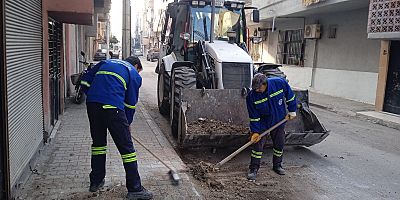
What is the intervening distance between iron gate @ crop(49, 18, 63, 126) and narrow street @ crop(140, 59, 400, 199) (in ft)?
7.36

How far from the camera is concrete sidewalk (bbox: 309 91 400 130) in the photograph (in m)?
10.5

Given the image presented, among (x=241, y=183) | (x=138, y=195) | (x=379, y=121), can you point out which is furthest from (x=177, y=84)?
(x=379, y=121)

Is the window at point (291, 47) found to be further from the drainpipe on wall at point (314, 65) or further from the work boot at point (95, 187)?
the work boot at point (95, 187)

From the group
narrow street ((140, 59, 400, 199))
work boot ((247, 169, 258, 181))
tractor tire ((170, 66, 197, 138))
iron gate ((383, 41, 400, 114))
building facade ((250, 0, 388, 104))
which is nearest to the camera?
narrow street ((140, 59, 400, 199))

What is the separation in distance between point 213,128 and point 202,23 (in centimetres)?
325

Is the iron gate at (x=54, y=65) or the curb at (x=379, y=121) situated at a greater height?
the iron gate at (x=54, y=65)

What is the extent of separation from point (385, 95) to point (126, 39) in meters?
8.09

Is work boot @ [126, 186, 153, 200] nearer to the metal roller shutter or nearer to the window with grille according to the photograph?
the metal roller shutter

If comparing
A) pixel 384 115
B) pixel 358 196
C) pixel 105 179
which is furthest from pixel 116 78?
pixel 384 115

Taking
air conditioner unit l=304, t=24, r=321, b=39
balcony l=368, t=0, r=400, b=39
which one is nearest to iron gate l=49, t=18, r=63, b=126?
balcony l=368, t=0, r=400, b=39

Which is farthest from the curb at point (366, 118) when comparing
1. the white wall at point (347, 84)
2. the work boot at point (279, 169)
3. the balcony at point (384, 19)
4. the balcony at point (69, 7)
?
Answer: the balcony at point (69, 7)

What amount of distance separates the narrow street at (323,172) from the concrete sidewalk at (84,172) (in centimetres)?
34

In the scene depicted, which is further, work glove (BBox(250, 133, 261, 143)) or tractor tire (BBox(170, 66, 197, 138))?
tractor tire (BBox(170, 66, 197, 138))

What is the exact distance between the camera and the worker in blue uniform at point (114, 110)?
4113 millimetres
